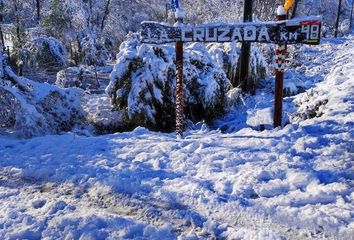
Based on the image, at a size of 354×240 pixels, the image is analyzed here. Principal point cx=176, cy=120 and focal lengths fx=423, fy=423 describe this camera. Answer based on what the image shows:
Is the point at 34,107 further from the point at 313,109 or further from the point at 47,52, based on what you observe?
the point at 47,52

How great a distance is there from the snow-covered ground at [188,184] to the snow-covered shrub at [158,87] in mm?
2121

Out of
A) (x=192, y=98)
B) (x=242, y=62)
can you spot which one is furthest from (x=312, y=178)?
(x=242, y=62)

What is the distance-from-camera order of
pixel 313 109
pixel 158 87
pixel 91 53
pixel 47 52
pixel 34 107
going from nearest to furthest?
pixel 313 109 → pixel 34 107 → pixel 158 87 → pixel 47 52 → pixel 91 53

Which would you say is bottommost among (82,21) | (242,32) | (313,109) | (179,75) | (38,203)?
(38,203)

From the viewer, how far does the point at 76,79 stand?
12789mm

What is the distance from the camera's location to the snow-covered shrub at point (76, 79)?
1212 centimetres

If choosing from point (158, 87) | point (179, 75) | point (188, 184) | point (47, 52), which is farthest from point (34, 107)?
point (47, 52)

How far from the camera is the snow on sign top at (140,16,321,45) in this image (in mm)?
4969

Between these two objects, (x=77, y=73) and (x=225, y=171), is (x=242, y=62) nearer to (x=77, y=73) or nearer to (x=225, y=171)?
(x=77, y=73)

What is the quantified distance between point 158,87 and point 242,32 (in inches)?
141

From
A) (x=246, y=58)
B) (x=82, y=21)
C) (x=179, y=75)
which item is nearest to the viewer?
(x=179, y=75)

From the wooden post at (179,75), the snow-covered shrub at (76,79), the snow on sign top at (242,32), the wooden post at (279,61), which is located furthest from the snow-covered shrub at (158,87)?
the snow-covered shrub at (76,79)

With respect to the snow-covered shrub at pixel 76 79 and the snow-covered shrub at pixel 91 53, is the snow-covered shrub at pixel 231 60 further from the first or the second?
the snow-covered shrub at pixel 91 53

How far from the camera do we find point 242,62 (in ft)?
36.1
